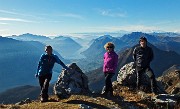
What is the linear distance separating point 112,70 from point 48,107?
6184 mm

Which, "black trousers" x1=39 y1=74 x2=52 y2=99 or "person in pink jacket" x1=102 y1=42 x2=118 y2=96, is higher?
"person in pink jacket" x1=102 y1=42 x2=118 y2=96

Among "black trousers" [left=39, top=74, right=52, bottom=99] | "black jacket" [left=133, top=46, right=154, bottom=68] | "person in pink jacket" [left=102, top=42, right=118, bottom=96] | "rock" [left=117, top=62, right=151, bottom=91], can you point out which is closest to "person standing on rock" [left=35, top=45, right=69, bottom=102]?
"black trousers" [left=39, top=74, right=52, bottom=99]

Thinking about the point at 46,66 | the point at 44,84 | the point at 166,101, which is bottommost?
the point at 166,101

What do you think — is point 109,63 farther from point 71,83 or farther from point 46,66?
point 46,66

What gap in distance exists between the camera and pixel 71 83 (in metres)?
21.8

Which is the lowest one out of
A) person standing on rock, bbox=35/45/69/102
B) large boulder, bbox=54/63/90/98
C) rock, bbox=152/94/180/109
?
rock, bbox=152/94/180/109

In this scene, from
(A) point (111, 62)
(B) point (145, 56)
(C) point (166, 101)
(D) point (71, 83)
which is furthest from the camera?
(B) point (145, 56)

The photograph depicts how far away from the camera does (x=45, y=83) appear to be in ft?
63.1

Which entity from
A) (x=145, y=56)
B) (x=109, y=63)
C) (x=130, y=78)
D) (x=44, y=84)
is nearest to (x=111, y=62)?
(x=109, y=63)

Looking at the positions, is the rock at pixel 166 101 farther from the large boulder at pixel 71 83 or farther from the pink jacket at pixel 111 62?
the large boulder at pixel 71 83

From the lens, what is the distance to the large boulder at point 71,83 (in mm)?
20980

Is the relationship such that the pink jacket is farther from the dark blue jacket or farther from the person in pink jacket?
the dark blue jacket

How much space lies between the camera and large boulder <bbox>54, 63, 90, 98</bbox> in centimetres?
2098

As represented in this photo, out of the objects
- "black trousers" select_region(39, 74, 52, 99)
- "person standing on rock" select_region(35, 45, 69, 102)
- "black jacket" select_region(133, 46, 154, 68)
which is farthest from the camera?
"black jacket" select_region(133, 46, 154, 68)
